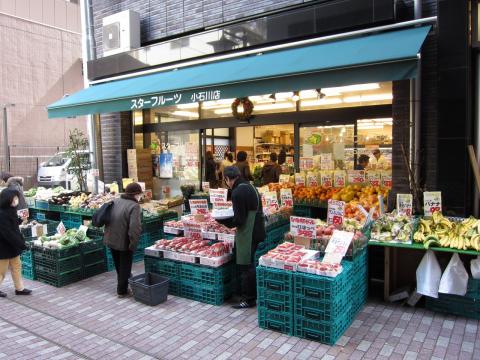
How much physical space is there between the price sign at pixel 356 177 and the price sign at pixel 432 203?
7.65ft

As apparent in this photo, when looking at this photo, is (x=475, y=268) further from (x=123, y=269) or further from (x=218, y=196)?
(x=123, y=269)

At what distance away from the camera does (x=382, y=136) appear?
8383 millimetres

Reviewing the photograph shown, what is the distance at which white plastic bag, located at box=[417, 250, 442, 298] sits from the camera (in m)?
5.38

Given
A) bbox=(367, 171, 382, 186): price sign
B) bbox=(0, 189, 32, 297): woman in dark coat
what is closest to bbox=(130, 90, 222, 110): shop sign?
bbox=(0, 189, 32, 297): woman in dark coat

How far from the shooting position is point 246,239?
5.62 metres

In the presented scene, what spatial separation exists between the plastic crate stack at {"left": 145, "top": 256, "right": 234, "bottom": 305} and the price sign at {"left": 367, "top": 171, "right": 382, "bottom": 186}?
382cm

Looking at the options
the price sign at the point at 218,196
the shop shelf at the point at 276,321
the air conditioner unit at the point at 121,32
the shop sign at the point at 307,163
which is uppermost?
the air conditioner unit at the point at 121,32

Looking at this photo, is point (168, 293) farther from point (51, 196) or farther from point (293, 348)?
point (51, 196)

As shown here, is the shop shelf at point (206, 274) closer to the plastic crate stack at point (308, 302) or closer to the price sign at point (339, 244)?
the plastic crate stack at point (308, 302)

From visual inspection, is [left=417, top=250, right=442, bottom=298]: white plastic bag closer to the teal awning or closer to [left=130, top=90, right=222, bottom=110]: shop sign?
the teal awning

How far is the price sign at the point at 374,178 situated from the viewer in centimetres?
831

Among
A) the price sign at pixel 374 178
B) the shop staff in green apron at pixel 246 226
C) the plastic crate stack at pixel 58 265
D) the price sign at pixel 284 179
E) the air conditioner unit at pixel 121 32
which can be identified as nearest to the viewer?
the shop staff in green apron at pixel 246 226

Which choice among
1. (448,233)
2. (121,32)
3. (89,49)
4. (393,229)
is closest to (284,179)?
(393,229)

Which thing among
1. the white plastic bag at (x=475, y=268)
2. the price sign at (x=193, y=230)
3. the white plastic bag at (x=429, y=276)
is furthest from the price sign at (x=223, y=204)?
the white plastic bag at (x=475, y=268)
